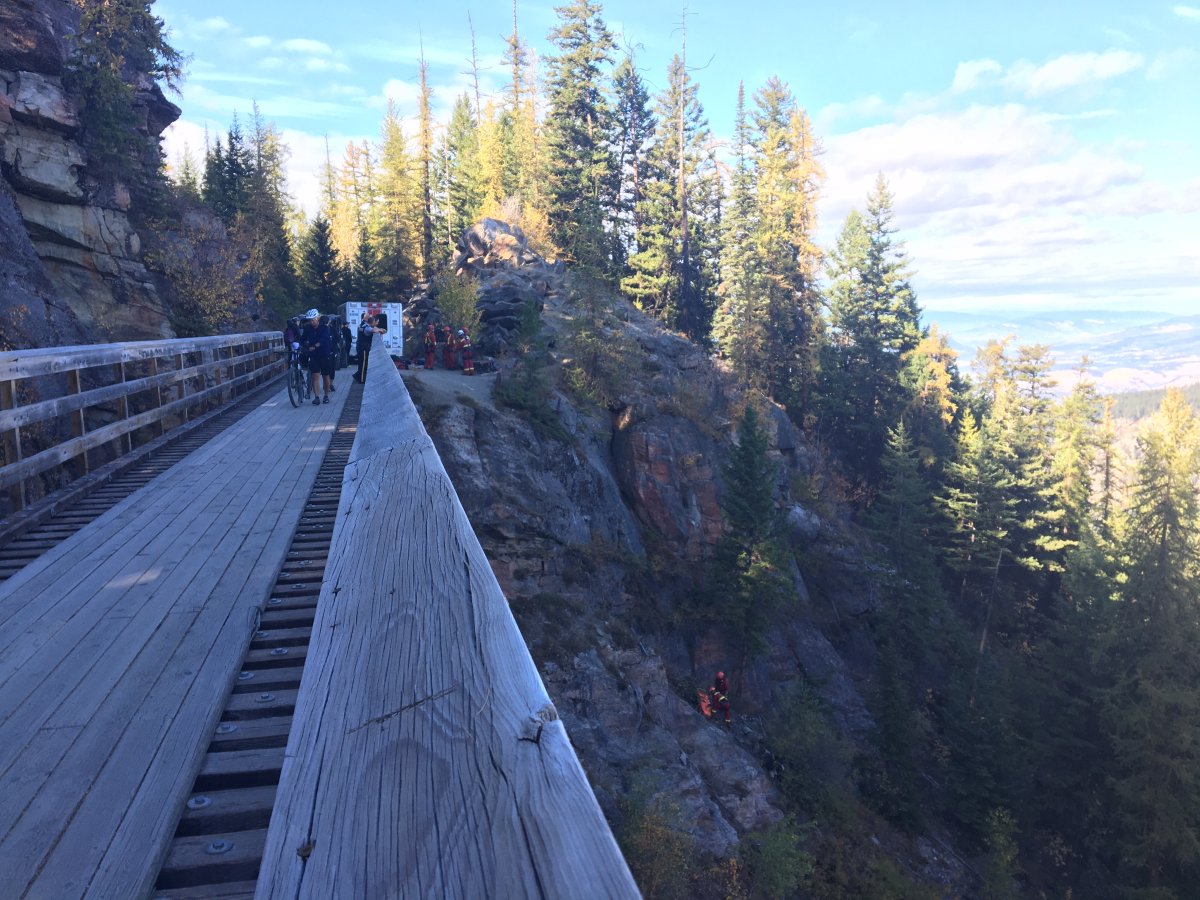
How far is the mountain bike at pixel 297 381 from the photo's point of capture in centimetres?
1437

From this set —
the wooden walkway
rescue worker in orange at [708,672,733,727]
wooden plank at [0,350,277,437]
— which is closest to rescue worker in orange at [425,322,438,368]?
rescue worker in orange at [708,672,733,727]

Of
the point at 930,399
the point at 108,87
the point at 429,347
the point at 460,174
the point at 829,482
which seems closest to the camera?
the point at 108,87

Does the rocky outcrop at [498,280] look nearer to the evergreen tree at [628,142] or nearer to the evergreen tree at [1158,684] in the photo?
the evergreen tree at [628,142]

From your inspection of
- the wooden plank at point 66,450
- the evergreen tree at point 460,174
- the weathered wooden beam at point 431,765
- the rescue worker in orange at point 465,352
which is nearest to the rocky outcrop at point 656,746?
the wooden plank at point 66,450

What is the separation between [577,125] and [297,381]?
3742 cm

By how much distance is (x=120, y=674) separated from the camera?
3309mm

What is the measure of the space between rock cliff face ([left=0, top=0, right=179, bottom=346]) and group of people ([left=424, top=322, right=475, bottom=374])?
8.86 m

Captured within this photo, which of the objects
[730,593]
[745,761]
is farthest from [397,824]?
[730,593]

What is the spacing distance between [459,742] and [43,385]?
45.1 feet

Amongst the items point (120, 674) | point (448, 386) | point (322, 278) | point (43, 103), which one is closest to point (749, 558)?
point (448, 386)

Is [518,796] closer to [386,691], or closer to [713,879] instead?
[386,691]

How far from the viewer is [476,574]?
1.63 meters

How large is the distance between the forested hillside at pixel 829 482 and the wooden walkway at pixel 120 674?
8.96 meters

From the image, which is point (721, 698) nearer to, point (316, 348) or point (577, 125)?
point (316, 348)
